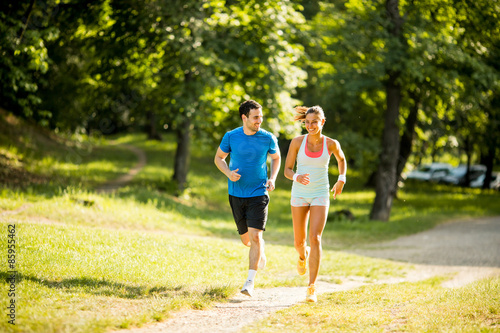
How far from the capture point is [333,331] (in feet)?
17.0

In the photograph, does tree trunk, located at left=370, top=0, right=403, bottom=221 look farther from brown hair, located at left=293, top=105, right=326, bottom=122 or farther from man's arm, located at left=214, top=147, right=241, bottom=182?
man's arm, located at left=214, top=147, right=241, bottom=182

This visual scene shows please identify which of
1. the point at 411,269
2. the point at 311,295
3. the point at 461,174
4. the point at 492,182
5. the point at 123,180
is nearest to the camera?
the point at 311,295

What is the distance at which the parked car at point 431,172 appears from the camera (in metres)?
40.2

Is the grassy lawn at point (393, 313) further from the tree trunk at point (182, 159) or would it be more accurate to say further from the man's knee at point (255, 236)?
the tree trunk at point (182, 159)

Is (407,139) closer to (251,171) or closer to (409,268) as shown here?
(409,268)

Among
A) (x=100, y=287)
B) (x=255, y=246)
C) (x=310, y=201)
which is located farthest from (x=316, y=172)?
(x=100, y=287)

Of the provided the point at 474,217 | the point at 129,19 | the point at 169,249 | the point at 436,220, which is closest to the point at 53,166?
the point at 129,19

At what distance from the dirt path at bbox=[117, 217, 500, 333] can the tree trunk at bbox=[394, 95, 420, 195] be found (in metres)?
4.14

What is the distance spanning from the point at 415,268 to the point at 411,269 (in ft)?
0.68

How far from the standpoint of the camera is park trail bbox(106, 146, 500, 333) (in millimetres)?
5535

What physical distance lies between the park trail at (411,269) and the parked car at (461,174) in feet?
54.9

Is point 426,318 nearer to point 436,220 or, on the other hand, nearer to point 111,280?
point 111,280

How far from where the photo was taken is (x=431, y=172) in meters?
41.3

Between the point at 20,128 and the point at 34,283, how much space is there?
2144 centimetres
